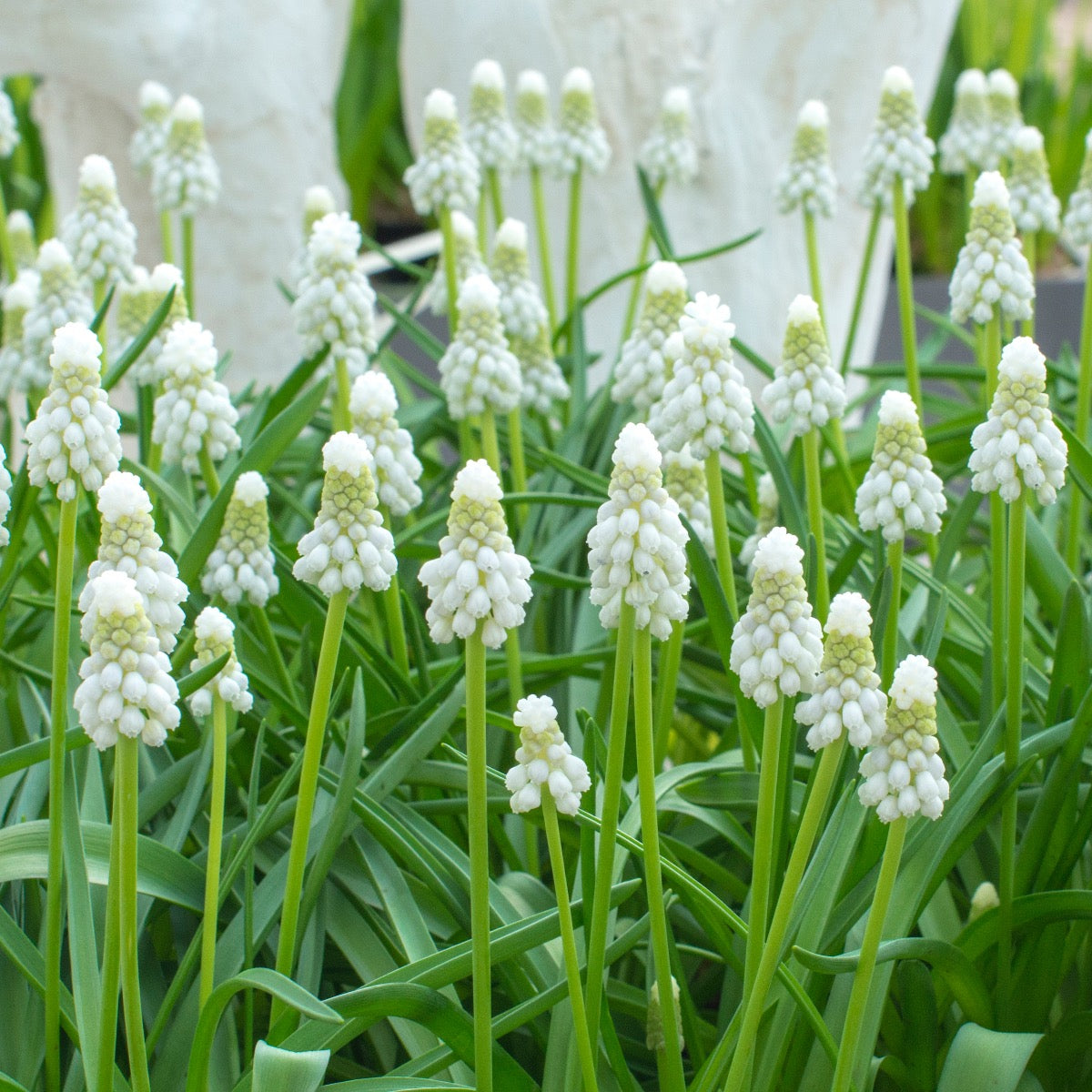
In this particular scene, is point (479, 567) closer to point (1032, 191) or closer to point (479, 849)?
point (479, 849)

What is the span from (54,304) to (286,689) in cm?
54

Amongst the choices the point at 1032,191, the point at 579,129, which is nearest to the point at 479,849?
the point at 1032,191

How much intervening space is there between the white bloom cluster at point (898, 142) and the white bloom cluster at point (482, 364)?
59 cm

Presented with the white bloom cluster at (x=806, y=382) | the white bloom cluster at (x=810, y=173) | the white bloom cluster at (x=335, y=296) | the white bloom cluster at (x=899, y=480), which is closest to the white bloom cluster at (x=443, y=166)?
the white bloom cluster at (x=335, y=296)

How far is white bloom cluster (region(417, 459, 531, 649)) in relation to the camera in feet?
2.79

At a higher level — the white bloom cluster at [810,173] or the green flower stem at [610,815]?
the white bloom cluster at [810,173]

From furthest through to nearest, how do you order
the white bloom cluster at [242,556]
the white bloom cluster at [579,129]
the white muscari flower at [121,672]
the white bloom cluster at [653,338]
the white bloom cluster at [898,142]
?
1. the white bloom cluster at [579,129]
2. the white bloom cluster at [898,142]
3. the white bloom cluster at [653,338]
4. the white bloom cluster at [242,556]
5. the white muscari flower at [121,672]

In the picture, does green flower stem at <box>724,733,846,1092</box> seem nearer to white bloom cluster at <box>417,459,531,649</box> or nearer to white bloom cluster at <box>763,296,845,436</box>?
white bloom cluster at <box>417,459,531,649</box>

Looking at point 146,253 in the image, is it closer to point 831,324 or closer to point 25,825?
point 831,324

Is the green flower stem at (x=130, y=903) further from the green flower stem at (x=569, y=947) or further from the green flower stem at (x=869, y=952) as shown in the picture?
the green flower stem at (x=869, y=952)

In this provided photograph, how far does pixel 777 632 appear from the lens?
0.88 meters

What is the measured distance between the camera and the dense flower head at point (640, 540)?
2.84ft

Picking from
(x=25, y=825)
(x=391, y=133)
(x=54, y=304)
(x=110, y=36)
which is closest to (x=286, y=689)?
(x=25, y=825)

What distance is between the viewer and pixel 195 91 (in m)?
2.92
